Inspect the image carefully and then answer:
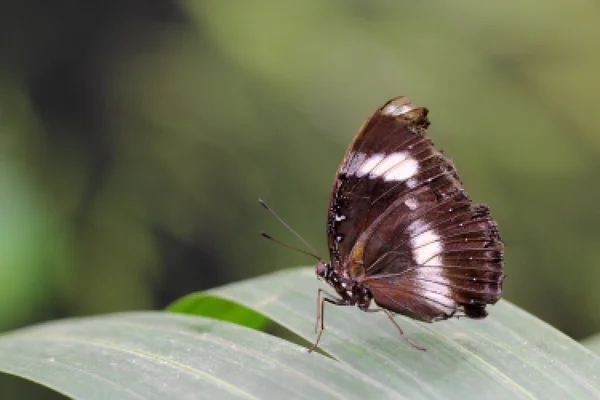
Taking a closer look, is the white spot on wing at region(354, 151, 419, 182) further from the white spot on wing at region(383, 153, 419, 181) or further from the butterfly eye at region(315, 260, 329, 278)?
the butterfly eye at region(315, 260, 329, 278)

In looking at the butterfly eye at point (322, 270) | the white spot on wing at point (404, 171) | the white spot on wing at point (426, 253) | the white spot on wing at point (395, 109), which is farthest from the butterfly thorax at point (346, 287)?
the white spot on wing at point (395, 109)

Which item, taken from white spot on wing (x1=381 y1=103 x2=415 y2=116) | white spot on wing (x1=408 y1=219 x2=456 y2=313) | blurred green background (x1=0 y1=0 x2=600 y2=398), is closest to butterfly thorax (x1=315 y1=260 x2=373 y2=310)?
white spot on wing (x1=408 y1=219 x2=456 y2=313)

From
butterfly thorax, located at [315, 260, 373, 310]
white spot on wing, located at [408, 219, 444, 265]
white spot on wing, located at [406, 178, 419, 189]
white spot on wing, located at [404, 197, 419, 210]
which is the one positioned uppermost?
white spot on wing, located at [406, 178, 419, 189]

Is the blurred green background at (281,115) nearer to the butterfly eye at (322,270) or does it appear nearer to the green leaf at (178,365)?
the butterfly eye at (322,270)

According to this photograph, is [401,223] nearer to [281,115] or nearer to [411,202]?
[411,202]

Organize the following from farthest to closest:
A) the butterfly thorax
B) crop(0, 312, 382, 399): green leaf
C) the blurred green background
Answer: the blurred green background → the butterfly thorax → crop(0, 312, 382, 399): green leaf

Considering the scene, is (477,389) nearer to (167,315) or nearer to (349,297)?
(349,297)

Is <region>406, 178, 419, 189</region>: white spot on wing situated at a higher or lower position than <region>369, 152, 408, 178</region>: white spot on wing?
lower
